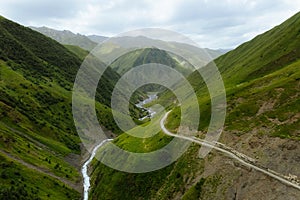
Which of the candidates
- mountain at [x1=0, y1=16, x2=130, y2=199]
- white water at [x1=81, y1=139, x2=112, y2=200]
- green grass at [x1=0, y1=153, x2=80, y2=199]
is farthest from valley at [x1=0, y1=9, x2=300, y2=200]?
white water at [x1=81, y1=139, x2=112, y2=200]

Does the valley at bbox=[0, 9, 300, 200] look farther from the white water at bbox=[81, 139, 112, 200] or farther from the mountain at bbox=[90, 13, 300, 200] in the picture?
the white water at bbox=[81, 139, 112, 200]

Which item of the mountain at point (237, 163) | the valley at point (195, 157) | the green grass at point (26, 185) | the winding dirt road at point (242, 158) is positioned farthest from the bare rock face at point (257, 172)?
the green grass at point (26, 185)

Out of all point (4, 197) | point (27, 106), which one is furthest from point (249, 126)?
point (27, 106)

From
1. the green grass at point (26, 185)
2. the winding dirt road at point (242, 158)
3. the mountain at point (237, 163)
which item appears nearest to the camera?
the winding dirt road at point (242, 158)

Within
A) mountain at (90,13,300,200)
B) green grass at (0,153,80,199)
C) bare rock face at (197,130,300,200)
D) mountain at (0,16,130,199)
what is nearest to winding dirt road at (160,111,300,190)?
bare rock face at (197,130,300,200)

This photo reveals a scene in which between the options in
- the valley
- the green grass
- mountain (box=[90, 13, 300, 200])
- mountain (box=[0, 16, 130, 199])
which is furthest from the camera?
mountain (box=[0, 16, 130, 199])

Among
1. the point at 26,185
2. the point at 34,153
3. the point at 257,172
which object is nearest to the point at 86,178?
the point at 34,153

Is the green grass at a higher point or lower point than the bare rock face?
lower

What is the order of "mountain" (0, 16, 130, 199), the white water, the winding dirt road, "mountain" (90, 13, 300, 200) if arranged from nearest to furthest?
the winding dirt road, "mountain" (90, 13, 300, 200), "mountain" (0, 16, 130, 199), the white water

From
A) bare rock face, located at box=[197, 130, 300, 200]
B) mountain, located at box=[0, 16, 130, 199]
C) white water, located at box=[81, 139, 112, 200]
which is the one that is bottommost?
white water, located at box=[81, 139, 112, 200]

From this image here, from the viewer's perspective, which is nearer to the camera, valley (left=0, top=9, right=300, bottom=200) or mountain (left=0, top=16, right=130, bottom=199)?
valley (left=0, top=9, right=300, bottom=200)

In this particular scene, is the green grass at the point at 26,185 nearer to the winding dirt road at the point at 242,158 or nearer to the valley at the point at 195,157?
the valley at the point at 195,157
